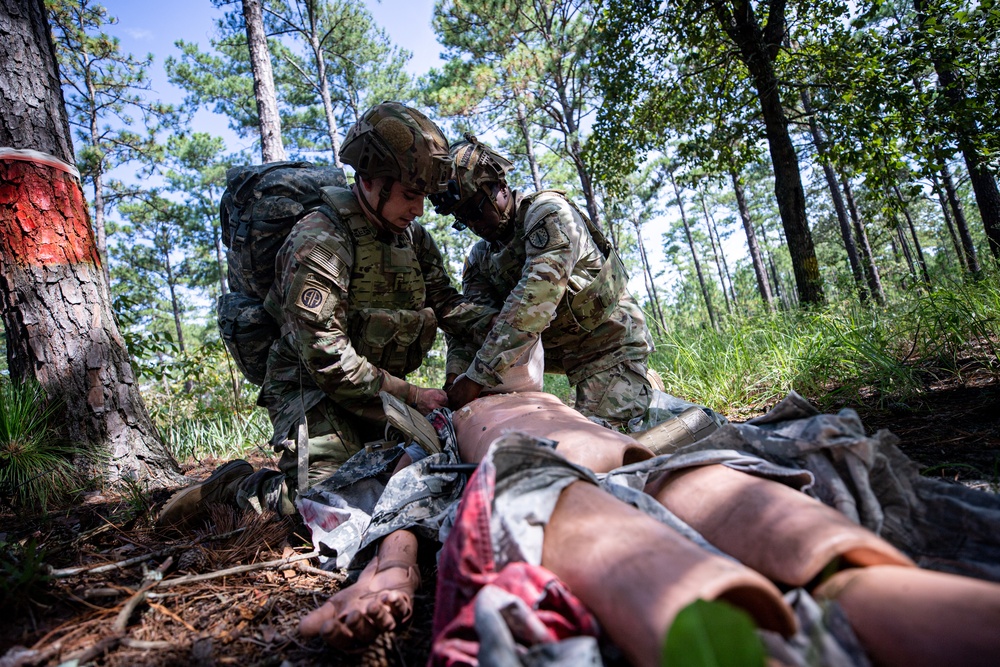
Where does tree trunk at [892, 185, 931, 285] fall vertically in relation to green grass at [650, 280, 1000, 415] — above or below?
above

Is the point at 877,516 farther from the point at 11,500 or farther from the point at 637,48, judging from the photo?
the point at 637,48

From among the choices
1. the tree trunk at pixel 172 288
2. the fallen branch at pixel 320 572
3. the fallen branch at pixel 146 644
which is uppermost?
the tree trunk at pixel 172 288

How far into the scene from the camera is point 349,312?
8.84 ft

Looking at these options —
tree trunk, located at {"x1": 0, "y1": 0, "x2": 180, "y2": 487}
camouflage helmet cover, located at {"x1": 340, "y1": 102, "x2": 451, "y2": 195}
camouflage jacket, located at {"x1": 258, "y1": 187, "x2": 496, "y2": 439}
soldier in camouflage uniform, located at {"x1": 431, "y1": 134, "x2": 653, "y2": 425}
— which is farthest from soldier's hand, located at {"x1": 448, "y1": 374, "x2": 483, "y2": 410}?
tree trunk, located at {"x1": 0, "y1": 0, "x2": 180, "y2": 487}

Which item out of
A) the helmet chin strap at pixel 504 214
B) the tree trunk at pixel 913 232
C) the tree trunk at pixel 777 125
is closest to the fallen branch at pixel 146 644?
the helmet chin strap at pixel 504 214

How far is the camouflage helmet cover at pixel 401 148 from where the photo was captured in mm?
2445

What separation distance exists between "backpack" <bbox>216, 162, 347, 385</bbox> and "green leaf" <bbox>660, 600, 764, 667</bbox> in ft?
8.20

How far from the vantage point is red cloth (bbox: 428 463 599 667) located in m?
0.87

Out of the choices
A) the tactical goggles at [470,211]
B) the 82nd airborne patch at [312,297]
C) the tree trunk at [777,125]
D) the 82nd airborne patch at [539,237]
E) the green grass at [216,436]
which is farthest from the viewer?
the tree trunk at [777,125]

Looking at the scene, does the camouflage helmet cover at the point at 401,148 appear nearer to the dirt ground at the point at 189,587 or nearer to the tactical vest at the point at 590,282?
the tactical vest at the point at 590,282

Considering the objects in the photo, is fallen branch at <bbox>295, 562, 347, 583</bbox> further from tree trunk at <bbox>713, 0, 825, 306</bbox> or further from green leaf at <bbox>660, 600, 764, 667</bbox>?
tree trunk at <bbox>713, 0, 825, 306</bbox>

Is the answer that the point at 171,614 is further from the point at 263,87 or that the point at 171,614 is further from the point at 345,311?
the point at 263,87

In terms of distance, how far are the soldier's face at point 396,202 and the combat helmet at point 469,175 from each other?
0.53 ft

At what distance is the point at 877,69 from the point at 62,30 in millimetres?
15741
